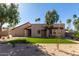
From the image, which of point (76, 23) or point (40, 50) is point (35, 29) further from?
point (76, 23)

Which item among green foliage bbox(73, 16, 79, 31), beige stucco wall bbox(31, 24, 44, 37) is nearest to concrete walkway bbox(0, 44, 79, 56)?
beige stucco wall bbox(31, 24, 44, 37)

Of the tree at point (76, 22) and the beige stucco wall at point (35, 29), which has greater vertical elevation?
the tree at point (76, 22)

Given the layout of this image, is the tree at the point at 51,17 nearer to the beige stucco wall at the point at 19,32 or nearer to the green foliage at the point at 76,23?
the green foliage at the point at 76,23

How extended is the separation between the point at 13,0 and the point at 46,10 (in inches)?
48.8

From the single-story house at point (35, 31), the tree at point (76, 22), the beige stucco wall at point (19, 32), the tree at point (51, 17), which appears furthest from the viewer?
the beige stucco wall at point (19, 32)

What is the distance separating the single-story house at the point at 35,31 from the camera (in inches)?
211

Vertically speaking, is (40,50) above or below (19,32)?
below

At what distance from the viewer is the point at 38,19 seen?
206 inches

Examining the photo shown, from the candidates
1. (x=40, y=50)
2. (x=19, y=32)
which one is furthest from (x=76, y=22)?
(x=19, y=32)

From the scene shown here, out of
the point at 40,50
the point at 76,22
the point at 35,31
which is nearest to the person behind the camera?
the point at 76,22

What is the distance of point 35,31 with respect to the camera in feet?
19.5

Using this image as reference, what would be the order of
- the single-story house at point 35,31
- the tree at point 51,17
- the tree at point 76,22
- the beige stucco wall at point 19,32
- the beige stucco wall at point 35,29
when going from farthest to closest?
the beige stucco wall at point 35,29
the beige stucco wall at point 19,32
the single-story house at point 35,31
the tree at point 76,22
the tree at point 51,17

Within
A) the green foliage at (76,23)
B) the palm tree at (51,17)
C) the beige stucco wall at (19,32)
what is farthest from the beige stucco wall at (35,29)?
the green foliage at (76,23)

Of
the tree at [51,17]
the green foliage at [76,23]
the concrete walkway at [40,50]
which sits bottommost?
the concrete walkway at [40,50]
